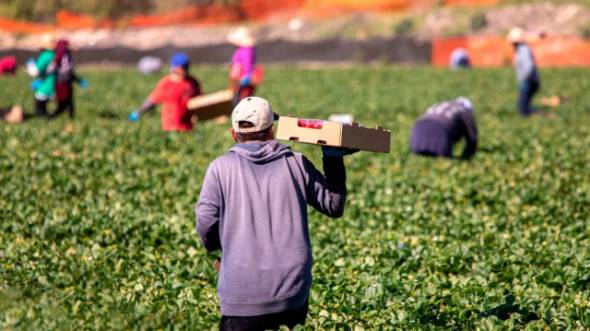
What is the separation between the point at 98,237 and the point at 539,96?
17901 millimetres

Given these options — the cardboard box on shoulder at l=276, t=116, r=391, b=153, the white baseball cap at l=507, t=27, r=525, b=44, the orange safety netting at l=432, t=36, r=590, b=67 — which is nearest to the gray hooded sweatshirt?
the cardboard box on shoulder at l=276, t=116, r=391, b=153

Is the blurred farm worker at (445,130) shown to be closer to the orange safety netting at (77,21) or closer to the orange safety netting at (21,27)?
the orange safety netting at (21,27)

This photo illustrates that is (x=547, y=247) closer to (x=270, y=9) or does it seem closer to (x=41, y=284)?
(x=41, y=284)

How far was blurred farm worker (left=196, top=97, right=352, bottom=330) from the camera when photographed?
439 cm

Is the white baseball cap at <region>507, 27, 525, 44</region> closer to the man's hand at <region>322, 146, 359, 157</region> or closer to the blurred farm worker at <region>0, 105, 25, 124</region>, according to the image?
the blurred farm worker at <region>0, 105, 25, 124</region>

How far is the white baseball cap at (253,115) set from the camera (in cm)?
447

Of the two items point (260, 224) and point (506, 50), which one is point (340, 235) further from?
point (506, 50)

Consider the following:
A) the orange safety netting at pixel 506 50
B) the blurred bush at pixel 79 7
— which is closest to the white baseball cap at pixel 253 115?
the orange safety netting at pixel 506 50

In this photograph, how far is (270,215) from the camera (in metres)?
4.45

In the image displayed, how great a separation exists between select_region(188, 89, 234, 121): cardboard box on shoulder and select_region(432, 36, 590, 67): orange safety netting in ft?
79.9

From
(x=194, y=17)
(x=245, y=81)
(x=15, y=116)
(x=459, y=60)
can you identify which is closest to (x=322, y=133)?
(x=245, y=81)

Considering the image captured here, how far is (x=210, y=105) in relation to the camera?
609 inches

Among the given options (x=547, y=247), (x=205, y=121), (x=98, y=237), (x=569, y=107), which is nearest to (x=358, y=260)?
(x=547, y=247)

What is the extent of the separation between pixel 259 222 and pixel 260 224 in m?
0.01
